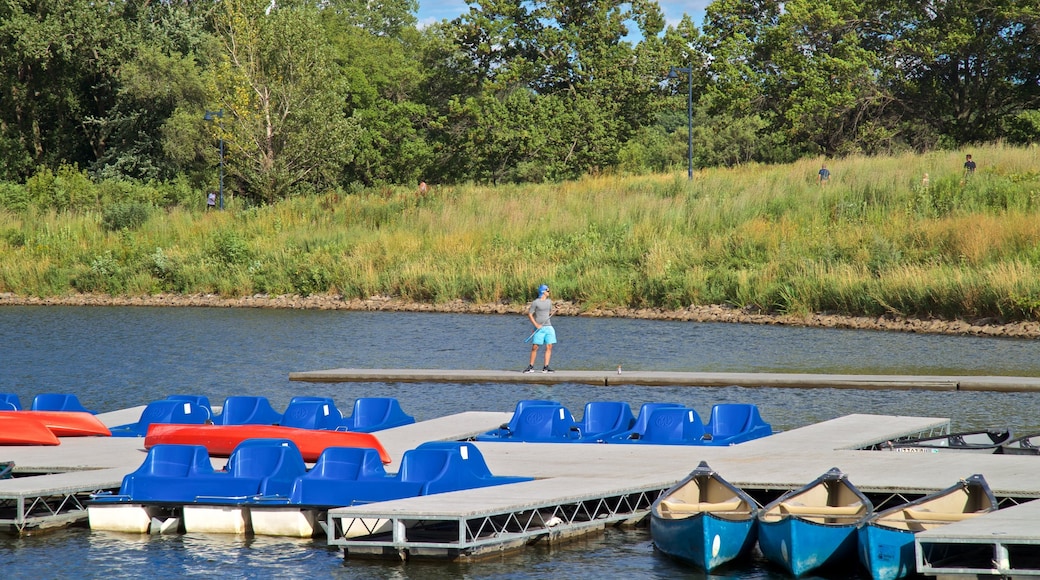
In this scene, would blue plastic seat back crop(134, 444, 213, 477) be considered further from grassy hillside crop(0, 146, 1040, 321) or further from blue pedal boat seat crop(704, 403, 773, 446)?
grassy hillside crop(0, 146, 1040, 321)

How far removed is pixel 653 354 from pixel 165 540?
58.8 feet

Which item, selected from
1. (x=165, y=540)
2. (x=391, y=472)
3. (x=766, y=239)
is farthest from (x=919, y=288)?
(x=165, y=540)

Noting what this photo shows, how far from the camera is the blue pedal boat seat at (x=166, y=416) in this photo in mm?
19062

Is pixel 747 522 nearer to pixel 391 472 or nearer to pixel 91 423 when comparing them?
pixel 391 472

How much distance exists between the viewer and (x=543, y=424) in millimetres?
18062

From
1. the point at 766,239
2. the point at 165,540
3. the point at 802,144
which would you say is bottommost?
the point at 165,540

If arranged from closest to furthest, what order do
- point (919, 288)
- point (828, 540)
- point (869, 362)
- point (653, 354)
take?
point (828, 540)
point (869, 362)
point (653, 354)
point (919, 288)

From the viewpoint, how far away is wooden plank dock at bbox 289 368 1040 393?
23.1 metres

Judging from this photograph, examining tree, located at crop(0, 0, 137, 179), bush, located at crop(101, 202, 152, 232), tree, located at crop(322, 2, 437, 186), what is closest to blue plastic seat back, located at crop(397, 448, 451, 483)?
bush, located at crop(101, 202, 152, 232)

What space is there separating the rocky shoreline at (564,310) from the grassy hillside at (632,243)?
403 mm

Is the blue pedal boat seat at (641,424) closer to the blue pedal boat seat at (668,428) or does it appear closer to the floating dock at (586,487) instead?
the blue pedal boat seat at (668,428)

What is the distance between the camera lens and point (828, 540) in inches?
456

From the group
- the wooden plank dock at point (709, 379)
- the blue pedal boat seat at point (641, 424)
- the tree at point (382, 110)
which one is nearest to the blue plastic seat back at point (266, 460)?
the blue pedal boat seat at point (641, 424)

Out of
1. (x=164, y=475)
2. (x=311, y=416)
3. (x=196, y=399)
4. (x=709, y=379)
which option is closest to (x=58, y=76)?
(x=709, y=379)
